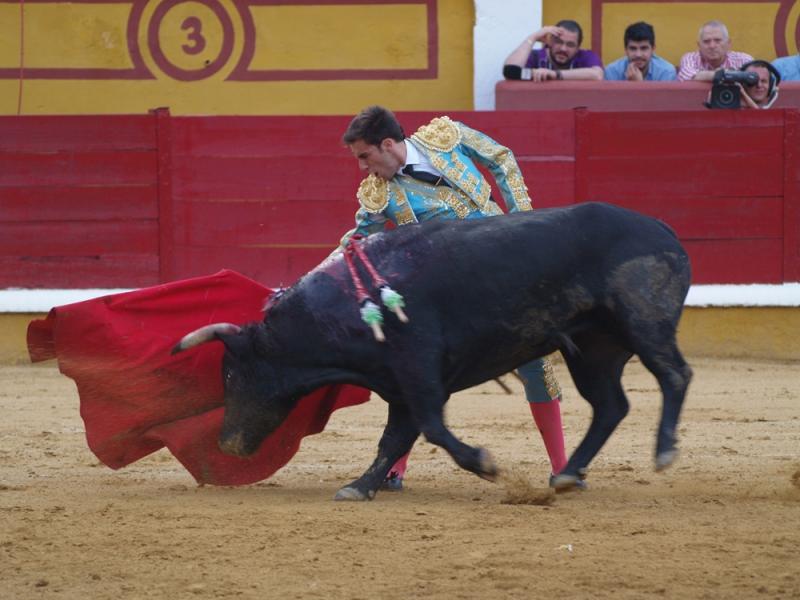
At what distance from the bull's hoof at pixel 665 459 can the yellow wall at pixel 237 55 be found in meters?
4.87

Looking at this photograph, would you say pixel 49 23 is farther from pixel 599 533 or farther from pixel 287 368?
pixel 599 533

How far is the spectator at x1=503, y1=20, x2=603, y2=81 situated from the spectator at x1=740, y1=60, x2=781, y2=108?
0.78 metres

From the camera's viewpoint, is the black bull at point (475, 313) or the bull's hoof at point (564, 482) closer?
the black bull at point (475, 313)

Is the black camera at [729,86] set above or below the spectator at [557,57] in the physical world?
below

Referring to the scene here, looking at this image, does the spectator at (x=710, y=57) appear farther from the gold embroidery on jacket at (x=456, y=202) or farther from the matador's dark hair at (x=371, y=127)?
the matador's dark hair at (x=371, y=127)

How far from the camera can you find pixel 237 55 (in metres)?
8.58

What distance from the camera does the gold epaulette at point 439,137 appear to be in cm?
426

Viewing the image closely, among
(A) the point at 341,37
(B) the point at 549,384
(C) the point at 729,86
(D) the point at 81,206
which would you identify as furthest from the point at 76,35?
(B) the point at 549,384

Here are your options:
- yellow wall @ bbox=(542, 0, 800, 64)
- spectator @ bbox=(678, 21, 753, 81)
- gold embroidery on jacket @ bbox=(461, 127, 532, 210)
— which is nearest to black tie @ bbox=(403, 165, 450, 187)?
gold embroidery on jacket @ bbox=(461, 127, 532, 210)

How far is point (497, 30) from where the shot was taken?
8.33m

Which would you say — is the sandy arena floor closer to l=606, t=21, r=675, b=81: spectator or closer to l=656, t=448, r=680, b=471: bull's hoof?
l=656, t=448, r=680, b=471: bull's hoof

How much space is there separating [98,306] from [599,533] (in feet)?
5.45

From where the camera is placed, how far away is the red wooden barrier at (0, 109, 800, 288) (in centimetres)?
774

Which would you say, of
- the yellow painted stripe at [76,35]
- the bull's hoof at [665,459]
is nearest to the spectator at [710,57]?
the yellow painted stripe at [76,35]
